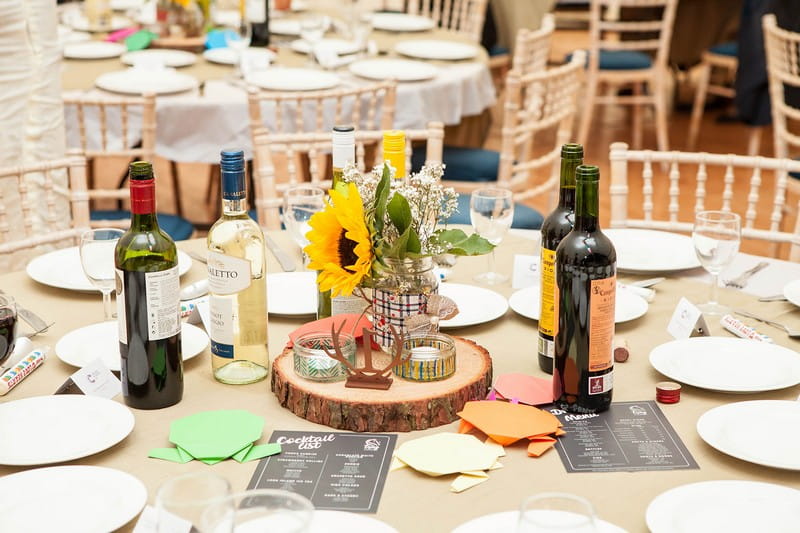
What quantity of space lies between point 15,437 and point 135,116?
209 centimetres

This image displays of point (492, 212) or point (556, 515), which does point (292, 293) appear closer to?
point (492, 212)

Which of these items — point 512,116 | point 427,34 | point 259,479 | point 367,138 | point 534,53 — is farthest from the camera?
point 427,34

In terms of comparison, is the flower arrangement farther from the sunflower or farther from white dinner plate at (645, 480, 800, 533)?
white dinner plate at (645, 480, 800, 533)

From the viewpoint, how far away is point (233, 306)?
132cm

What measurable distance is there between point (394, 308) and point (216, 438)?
0.88ft

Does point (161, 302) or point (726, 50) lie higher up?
point (161, 302)

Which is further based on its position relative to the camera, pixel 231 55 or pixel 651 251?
pixel 231 55

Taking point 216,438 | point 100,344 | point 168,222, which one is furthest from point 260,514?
point 168,222

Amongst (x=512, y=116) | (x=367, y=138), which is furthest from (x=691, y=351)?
(x=512, y=116)

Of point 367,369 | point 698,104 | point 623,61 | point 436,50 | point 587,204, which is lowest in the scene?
point 698,104

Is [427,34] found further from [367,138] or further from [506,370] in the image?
[506,370]

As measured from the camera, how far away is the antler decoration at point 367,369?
49.9 inches

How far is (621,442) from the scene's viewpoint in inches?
47.6

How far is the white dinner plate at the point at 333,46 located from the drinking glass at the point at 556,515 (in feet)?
9.64
